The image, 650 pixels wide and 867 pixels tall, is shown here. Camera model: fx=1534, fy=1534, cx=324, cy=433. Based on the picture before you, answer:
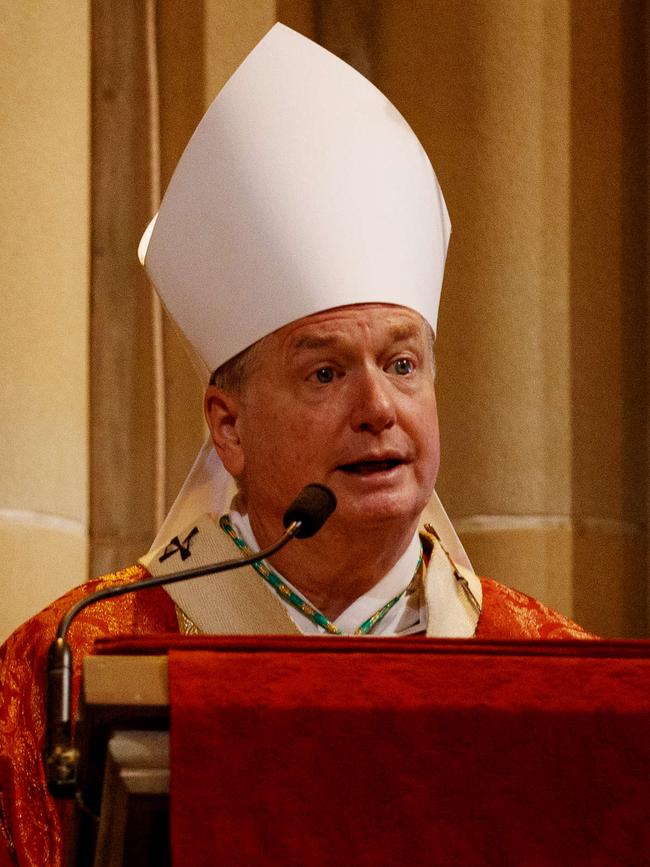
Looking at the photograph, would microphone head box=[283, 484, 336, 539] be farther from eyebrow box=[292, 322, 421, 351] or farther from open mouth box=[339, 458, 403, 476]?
eyebrow box=[292, 322, 421, 351]

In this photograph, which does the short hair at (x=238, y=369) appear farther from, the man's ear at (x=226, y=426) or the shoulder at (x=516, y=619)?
the shoulder at (x=516, y=619)

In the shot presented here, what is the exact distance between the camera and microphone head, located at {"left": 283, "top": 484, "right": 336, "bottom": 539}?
1.72 meters

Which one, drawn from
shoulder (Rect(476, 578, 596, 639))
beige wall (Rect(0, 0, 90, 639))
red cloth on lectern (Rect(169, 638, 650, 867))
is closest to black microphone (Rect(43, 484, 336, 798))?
red cloth on lectern (Rect(169, 638, 650, 867))

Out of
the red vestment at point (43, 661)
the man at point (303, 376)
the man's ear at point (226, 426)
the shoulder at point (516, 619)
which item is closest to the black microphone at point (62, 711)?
the red vestment at point (43, 661)

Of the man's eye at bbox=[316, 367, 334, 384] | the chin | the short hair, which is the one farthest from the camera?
the short hair

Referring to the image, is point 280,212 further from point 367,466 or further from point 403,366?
point 367,466

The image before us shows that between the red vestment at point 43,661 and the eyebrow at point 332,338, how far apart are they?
49cm

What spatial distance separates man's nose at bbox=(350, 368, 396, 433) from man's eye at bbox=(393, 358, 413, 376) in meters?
0.07

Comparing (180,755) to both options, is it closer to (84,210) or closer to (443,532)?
(443,532)

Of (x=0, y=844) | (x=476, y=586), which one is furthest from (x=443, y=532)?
(x=0, y=844)

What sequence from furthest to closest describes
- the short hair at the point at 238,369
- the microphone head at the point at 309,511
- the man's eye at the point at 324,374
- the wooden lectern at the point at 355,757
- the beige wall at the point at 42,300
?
the beige wall at the point at 42,300
the short hair at the point at 238,369
the man's eye at the point at 324,374
the microphone head at the point at 309,511
the wooden lectern at the point at 355,757

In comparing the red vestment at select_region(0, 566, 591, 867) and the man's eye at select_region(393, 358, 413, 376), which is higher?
the man's eye at select_region(393, 358, 413, 376)

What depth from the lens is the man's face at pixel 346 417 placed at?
7.93 feet

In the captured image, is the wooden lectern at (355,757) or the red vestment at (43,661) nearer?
the wooden lectern at (355,757)
